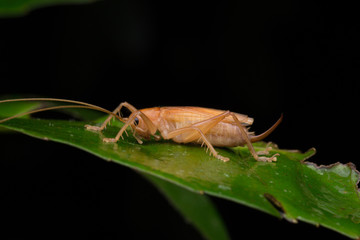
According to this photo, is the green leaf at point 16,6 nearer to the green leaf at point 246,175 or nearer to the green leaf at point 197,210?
the green leaf at point 246,175

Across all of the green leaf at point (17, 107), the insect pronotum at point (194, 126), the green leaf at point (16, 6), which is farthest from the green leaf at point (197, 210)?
the green leaf at point (16, 6)

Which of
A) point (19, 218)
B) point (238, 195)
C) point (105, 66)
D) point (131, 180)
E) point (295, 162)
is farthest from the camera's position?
point (105, 66)

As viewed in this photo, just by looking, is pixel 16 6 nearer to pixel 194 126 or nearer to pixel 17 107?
pixel 17 107

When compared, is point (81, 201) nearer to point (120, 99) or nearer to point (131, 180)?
point (131, 180)

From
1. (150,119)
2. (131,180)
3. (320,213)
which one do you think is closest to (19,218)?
(131,180)

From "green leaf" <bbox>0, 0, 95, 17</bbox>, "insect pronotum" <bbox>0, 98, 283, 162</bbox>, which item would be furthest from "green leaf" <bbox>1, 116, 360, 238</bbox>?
"green leaf" <bbox>0, 0, 95, 17</bbox>

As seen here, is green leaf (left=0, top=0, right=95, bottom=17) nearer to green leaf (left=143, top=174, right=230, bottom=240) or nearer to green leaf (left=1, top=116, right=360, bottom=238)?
green leaf (left=1, top=116, right=360, bottom=238)
